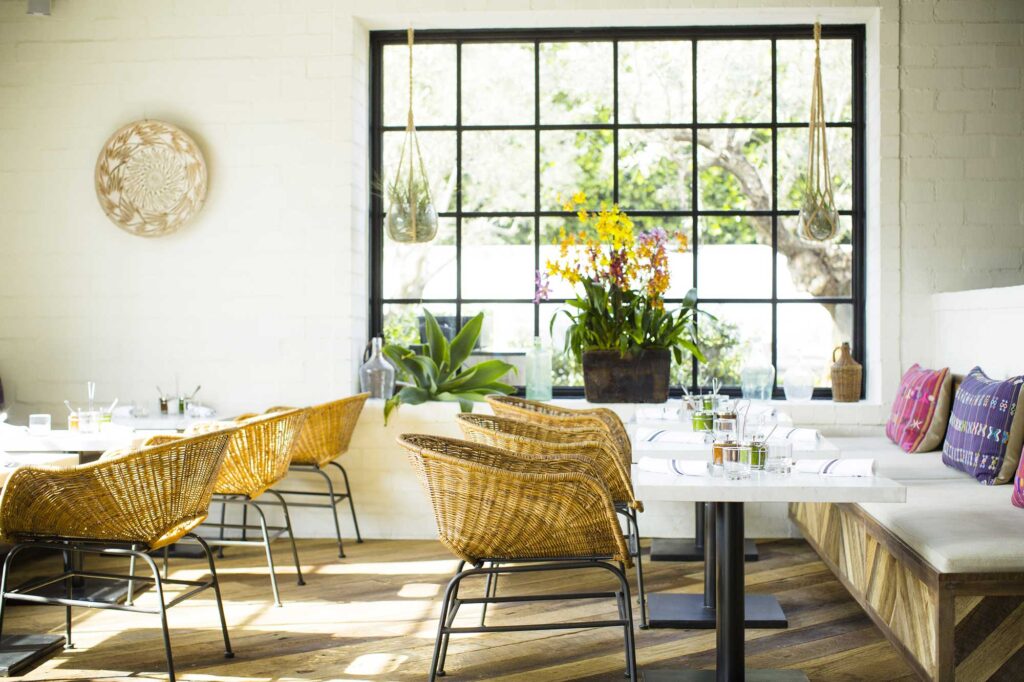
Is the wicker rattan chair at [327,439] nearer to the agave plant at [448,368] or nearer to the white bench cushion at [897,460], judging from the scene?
the agave plant at [448,368]

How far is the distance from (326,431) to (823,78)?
3.14m

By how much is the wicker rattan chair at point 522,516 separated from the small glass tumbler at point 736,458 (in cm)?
35

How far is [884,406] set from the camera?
5078 mm

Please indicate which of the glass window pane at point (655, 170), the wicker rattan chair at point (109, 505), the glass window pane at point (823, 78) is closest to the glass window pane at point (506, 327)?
the glass window pane at point (655, 170)

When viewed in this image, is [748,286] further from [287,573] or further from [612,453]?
[287,573]

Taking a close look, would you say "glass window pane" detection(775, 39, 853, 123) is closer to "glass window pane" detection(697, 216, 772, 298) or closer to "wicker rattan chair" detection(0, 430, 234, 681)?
"glass window pane" detection(697, 216, 772, 298)

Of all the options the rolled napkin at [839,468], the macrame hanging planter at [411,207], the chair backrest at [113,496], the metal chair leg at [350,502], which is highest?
the macrame hanging planter at [411,207]

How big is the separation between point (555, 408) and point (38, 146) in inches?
121

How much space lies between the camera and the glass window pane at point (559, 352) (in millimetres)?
5547

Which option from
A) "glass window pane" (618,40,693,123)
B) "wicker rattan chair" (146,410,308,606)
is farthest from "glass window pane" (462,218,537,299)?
"wicker rattan chair" (146,410,308,606)

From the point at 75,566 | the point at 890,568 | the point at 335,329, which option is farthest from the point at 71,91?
the point at 890,568

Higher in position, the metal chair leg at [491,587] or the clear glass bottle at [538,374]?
the clear glass bottle at [538,374]

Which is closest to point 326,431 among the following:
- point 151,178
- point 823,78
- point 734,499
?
point 151,178

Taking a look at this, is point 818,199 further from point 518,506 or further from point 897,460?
point 518,506
